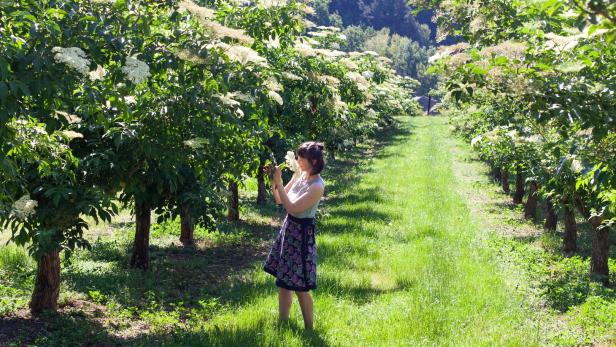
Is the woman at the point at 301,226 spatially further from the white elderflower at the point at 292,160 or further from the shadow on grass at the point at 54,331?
the shadow on grass at the point at 54,331

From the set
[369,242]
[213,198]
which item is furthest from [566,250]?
[213,198]

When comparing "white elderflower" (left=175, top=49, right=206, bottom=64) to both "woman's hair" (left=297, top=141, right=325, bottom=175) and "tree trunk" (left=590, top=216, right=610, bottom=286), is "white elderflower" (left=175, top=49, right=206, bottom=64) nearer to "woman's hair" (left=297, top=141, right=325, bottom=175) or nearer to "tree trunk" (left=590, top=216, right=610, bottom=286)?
"woman's hair" (left=297, top=141, right=325, bottom=175)

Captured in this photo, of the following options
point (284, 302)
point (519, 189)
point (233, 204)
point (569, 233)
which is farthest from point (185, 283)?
point (519, 189)

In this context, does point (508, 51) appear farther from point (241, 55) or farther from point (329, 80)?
point (329, 80)

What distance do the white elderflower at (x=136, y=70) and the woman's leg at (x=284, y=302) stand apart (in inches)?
101

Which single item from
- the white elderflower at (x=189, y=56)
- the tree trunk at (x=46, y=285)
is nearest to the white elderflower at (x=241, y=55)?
the white elderflower at (x=189, y=56)

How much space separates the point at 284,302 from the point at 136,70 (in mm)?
2769

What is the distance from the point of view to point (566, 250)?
37.0 ft

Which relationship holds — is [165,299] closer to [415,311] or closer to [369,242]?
[415,311]

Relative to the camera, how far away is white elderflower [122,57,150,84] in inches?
182

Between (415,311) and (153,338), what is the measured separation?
2.74 metres

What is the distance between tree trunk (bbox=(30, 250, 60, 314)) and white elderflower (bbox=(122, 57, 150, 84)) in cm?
296

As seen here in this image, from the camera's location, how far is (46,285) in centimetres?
681

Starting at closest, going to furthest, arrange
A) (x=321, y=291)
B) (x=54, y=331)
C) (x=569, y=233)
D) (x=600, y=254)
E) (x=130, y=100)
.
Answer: (x=130, y=100) < (x=54, y=331) < (x=321, y=291) < (x=600, y=254) < (x=569, y=233)
